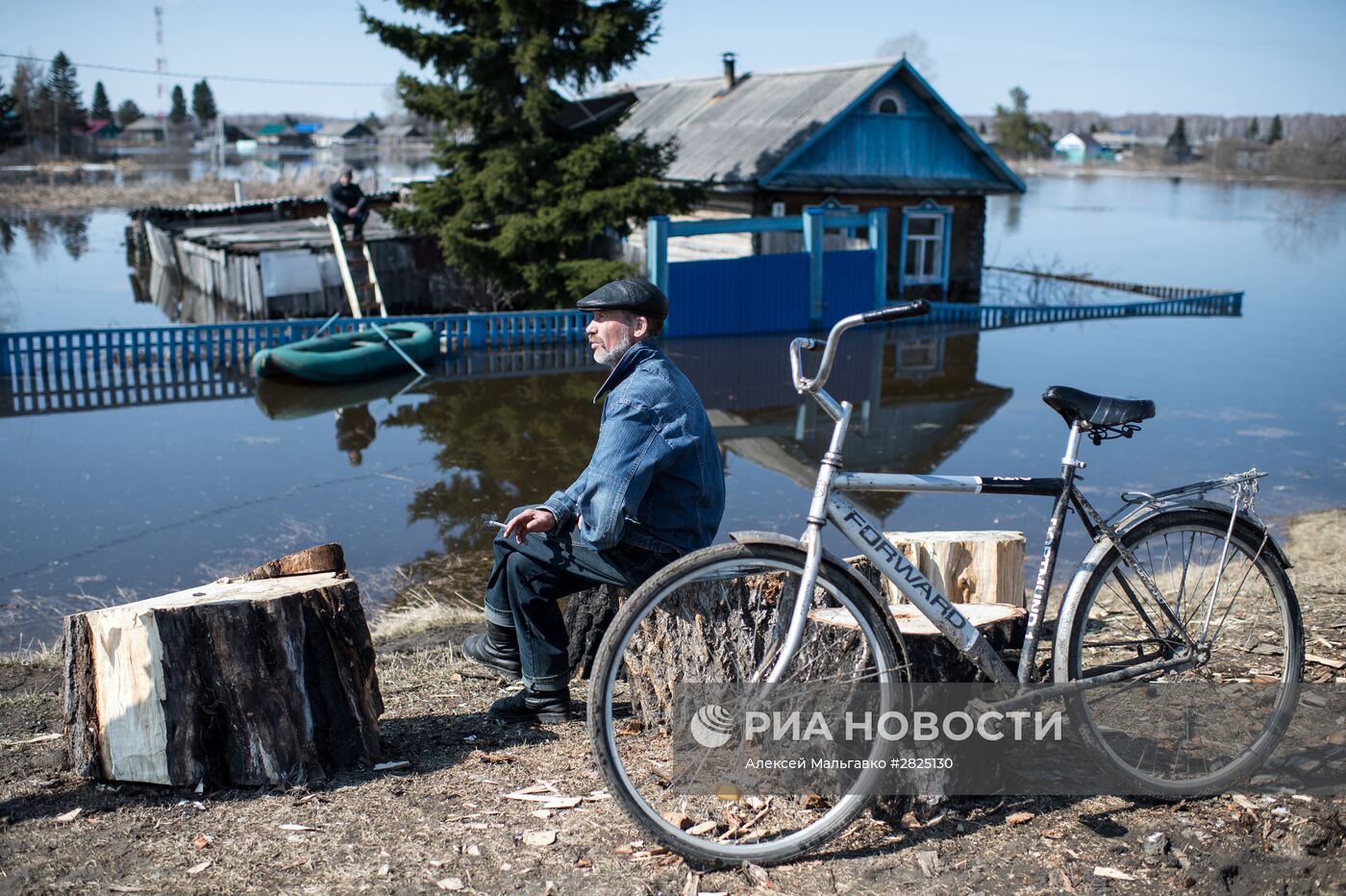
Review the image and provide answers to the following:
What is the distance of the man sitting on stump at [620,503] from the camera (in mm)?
3629

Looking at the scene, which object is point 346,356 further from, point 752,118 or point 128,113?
point 128,113

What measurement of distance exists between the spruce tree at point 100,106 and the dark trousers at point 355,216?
4710 inches

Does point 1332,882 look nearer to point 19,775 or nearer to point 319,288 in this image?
point 19,775

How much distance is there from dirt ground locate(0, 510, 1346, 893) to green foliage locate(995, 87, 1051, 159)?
9667cm

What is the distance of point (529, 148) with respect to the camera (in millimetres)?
18719

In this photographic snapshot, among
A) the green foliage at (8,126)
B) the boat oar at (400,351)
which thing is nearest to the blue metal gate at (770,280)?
the boat oar at (400,351)

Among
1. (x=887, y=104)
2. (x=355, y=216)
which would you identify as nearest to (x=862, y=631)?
(x=355, y=216)

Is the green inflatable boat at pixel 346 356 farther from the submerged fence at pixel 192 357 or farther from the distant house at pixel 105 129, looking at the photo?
the distant house at pixel 105 129

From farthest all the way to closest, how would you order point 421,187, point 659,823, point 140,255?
point 140,255 < point 421,187 < point 659,823

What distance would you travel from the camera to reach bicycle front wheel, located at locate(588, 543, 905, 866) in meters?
2.99

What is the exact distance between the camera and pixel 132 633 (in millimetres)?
3520

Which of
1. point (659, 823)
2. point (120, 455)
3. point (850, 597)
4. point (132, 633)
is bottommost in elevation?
point (120, 455)

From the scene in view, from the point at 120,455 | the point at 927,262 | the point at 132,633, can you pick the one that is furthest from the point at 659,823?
the point at 927,262

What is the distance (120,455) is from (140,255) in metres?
23.3
